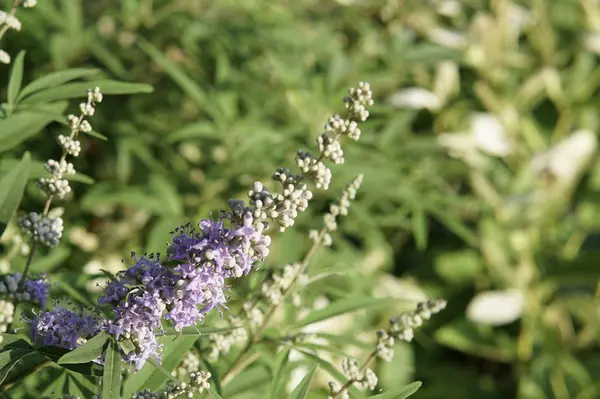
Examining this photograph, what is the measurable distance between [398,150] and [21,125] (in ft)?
5.52

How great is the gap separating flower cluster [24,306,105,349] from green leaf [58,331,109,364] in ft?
0.20

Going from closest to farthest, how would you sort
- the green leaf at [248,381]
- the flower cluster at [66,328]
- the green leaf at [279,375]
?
the flower cluster at [66,328] → the green leaf at [279,375] → the green leaf at [248,381]

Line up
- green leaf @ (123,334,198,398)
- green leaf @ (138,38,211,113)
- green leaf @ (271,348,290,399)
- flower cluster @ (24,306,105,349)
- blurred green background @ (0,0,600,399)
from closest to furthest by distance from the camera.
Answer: flower cluster @ (24,306,105,349) < green leaf @ (123,334,198,398) < green leaf @ (271,348,290,399) < green leaf @ (138,38,211,113) < blurred green background @ (0,0,600,399)

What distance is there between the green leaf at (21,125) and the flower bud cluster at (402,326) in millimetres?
671

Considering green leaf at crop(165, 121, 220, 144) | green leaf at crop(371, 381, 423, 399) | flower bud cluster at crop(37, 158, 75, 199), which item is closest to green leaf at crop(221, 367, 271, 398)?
green leaf at crop(371, 381, 423, 399)

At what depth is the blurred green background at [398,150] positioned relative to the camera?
242 cm

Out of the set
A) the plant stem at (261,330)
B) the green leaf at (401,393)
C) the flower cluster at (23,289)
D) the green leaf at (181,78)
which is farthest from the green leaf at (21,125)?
the green leaf at (181,78)

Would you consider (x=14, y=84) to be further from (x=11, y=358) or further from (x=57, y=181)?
(x=11, y=358)

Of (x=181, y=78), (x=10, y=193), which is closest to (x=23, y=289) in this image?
(x=10, y=193)

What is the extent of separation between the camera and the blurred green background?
7.95ft

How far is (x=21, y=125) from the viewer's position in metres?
1.38

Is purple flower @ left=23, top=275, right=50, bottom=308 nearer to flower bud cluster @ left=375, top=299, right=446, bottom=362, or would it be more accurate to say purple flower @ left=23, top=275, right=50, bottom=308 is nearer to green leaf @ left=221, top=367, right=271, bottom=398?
green leaf @ left=221, top=367, right=271, bottom=398

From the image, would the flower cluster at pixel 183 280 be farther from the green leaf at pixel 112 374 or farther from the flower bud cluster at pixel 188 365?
the flower bud cluster at pixel 188 365

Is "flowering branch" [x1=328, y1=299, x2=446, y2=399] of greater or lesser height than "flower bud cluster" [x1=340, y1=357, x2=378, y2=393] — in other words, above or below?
above
